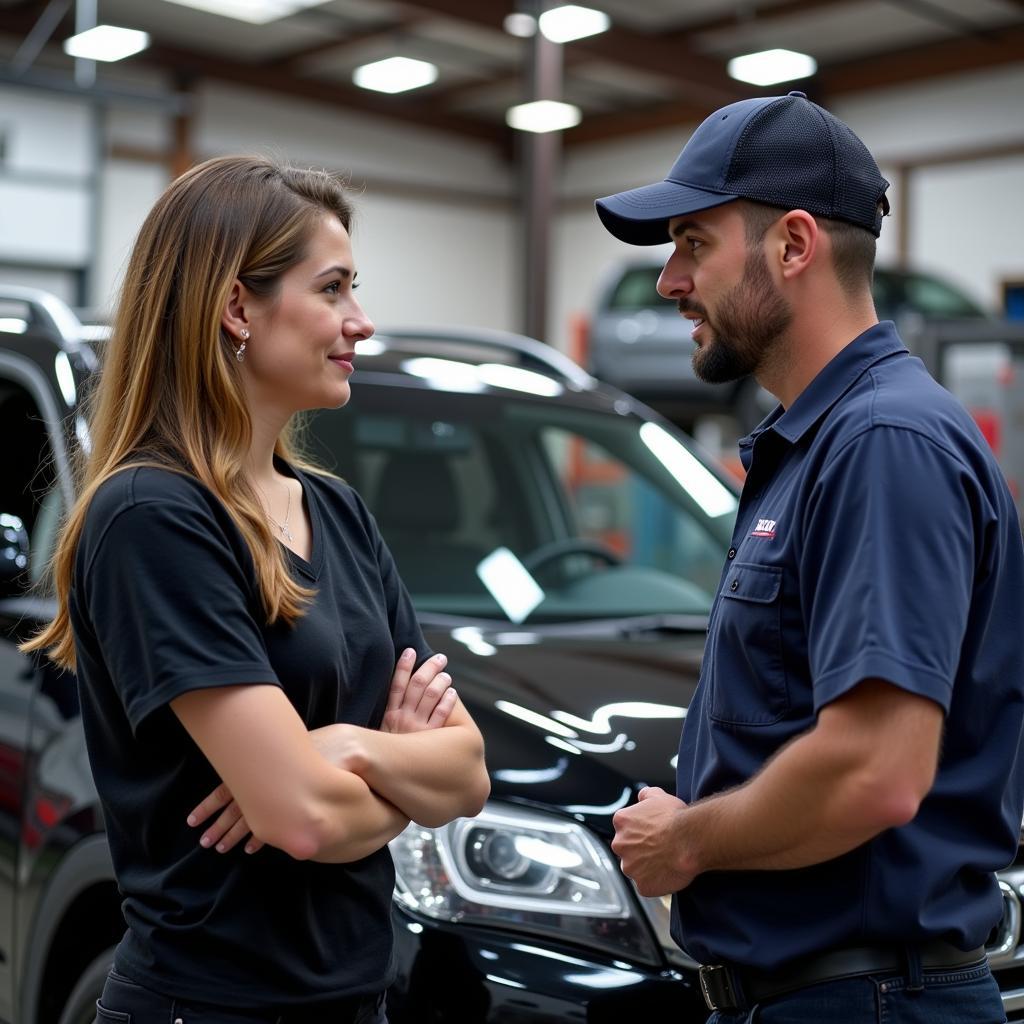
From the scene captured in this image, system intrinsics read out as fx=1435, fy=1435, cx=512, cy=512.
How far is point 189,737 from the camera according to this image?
158 cm

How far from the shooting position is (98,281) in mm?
15992

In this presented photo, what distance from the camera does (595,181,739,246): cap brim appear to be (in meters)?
1.62

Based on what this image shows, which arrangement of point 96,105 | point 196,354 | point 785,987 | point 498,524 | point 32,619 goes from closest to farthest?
1. point 785,987
2. point 196,354
3. point 32,619
4. point 498,524
5. point 96,105

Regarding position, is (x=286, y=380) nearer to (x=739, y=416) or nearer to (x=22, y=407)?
(x=22, y=407)

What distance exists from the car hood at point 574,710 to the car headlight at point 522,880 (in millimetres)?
41

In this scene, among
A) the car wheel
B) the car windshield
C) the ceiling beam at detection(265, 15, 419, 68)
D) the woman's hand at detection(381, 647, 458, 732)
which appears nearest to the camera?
the woman's hand at detection(381, 647, 458, 732)

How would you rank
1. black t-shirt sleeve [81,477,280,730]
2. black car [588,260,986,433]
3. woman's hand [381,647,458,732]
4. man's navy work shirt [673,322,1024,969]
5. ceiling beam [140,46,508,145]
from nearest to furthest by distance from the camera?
1. man's navy work shirt [673,322,1024,969]
2. black t-shirt sleeve [81,477,280,730]
3. woman's hand [381,647,458,732]
4. black car [588,260,986,433]
5. ceiling beam [140,46,508,145]

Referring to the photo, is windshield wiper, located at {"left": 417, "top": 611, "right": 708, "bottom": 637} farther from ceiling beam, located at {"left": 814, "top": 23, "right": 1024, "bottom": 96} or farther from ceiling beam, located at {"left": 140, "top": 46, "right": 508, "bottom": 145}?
ceiling beam, located at {"left": 140, "top": 46, "right": 508, "bottom": 145}

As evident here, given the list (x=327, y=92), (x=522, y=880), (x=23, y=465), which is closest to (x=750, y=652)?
(x=522, y=880)

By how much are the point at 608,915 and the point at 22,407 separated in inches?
76.9

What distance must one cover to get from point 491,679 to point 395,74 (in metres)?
16.5

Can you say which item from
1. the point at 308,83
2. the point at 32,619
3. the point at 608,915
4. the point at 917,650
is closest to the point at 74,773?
the point at 32,619

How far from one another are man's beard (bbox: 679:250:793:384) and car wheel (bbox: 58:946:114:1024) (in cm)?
137

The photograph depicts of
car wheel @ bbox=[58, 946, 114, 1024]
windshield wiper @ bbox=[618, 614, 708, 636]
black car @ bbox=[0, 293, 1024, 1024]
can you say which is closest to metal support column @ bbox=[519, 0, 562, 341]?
black car @ bbox=[0, 293, 1024, 1024]
